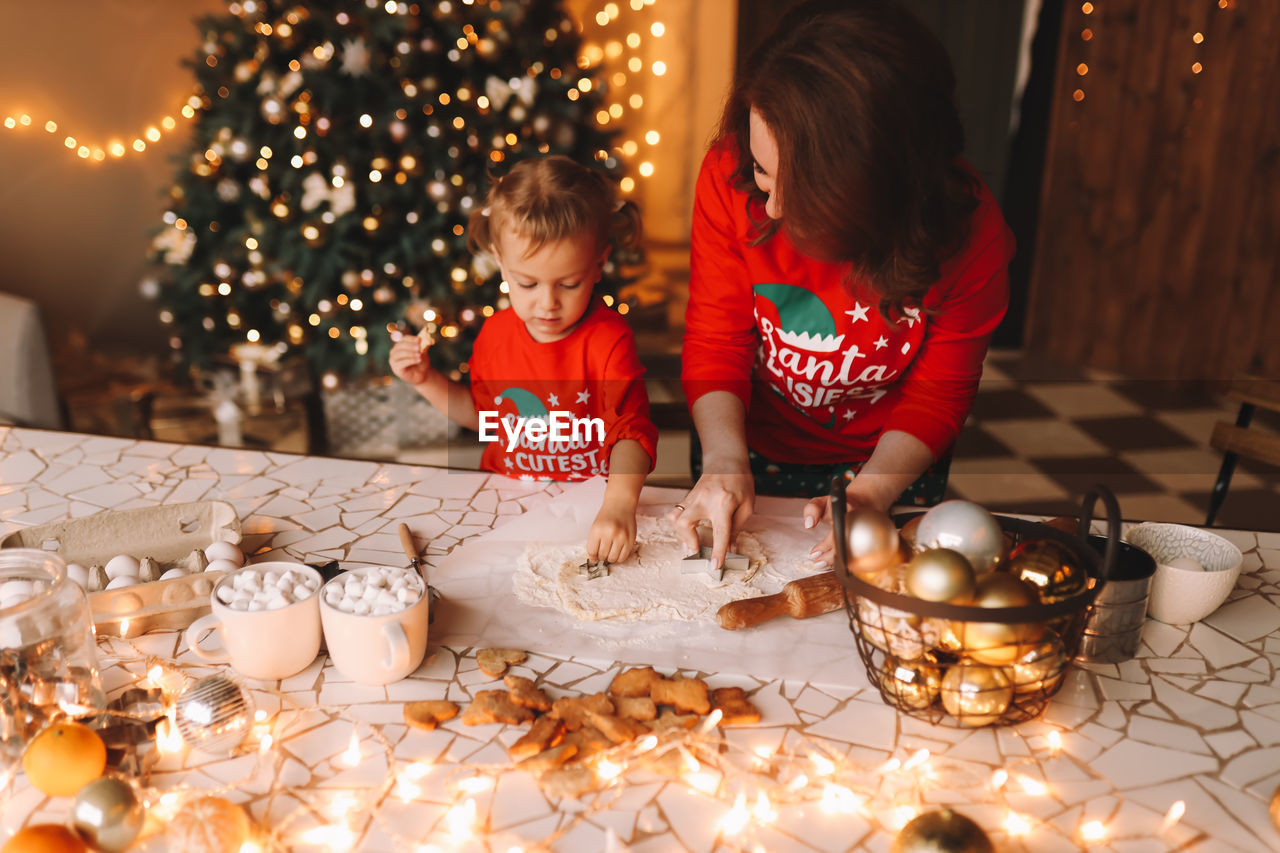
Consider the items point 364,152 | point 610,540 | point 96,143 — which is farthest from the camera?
point 96,143

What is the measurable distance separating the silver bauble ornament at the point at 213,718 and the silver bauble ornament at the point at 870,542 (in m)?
0.57

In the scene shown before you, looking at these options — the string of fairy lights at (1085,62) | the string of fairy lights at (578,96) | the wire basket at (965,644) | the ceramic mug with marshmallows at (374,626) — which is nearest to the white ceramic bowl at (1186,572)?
the wire basket at (965,644)

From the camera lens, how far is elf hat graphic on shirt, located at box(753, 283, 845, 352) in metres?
1.41

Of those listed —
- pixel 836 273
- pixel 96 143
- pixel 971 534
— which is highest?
pixel 96 143

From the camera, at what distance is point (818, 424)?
1579 mm

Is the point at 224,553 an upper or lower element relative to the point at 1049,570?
lower

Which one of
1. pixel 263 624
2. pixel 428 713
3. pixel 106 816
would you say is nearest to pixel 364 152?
pixel 263 624

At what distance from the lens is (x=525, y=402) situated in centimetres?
158

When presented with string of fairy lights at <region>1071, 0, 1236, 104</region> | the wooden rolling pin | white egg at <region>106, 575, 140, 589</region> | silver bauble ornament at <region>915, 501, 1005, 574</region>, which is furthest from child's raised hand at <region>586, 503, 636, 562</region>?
string of fairy lights at <region>1071, 0, 1236, 104</region>

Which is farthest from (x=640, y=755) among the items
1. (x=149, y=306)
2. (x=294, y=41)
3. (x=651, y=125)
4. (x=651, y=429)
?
(x=651, y=125)

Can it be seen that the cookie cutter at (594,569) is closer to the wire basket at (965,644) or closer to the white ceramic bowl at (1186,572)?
the wire basket at (965,644)

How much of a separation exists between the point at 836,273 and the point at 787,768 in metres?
0.80

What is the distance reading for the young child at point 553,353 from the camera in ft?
4.52

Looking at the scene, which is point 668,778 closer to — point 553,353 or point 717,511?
point 717,511
